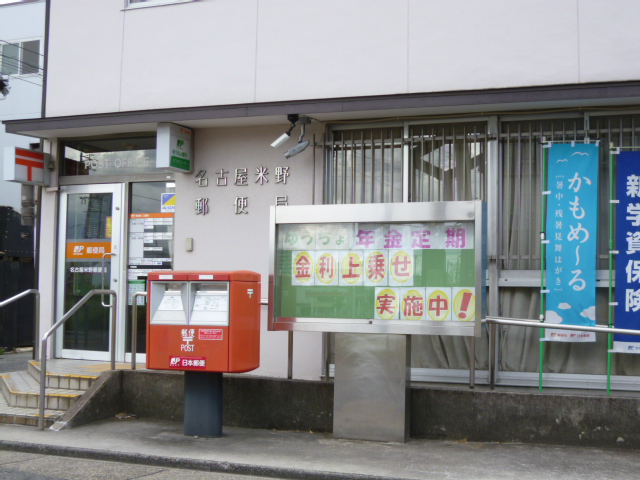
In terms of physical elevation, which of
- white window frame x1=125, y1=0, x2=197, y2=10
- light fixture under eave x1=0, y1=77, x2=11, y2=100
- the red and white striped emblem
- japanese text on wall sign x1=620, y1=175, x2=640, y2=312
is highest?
light fixture under eave x1=0, y1=77, x2=11, y2=100

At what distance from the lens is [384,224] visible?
300 inches

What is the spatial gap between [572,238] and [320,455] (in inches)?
139

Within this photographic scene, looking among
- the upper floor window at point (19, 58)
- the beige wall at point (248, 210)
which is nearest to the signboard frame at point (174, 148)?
the beige wall at point (248, 210)

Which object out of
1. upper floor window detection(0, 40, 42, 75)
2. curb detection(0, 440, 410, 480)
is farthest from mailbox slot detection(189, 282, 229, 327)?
upper floor window detection(0, 40, 42, 75)

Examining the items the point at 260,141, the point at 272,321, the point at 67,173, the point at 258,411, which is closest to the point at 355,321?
the point at 272,321

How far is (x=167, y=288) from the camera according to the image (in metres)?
7.85

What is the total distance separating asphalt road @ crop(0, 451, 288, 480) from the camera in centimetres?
647

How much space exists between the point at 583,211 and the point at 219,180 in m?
4.37

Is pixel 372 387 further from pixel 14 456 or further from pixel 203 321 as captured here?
pixel 14 456

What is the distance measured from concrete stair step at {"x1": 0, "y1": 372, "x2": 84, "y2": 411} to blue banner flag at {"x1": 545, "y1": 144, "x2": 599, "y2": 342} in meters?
5.37

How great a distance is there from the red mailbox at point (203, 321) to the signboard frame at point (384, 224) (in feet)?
1.19

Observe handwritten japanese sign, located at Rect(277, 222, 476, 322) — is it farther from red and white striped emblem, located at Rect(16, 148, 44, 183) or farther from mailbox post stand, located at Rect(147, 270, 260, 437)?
red and white striped emblem, located at Rect(16, 148, 44, 183)

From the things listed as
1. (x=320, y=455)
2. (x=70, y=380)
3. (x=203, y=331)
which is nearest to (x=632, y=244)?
(x=320, y=455)

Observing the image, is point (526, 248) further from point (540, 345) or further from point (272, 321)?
point (272, 321)
